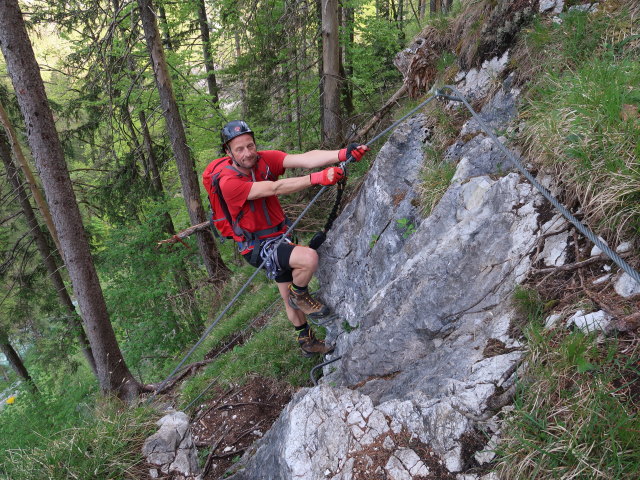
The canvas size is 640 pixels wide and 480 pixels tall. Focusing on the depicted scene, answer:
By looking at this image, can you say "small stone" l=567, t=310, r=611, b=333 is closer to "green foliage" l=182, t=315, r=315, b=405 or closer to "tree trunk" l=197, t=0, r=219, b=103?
"green foliage" l=182, t=315, r=315, b=405

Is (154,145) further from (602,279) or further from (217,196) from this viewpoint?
(602,279)

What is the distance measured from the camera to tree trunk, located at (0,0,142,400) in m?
5.29

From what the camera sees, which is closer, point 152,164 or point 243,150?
point 243,150

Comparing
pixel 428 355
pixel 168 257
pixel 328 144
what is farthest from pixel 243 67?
pixel 428 355

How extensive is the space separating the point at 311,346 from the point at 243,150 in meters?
2.83

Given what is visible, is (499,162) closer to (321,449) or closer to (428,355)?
(428,355)

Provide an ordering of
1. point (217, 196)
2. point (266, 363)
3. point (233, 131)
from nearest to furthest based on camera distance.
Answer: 1. point (233, 131)
2. point (217, 196)
3. point (266, 363)

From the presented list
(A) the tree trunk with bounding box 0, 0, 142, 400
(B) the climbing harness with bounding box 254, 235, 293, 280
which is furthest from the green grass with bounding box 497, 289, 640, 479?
(A) the tree trunk with bounding box 0, 0, 142, 400

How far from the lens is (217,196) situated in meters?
4.46

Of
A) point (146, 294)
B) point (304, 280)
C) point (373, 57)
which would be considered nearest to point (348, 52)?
point (373, 57)

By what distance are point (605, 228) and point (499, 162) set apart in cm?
145

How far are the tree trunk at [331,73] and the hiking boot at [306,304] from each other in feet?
14.9

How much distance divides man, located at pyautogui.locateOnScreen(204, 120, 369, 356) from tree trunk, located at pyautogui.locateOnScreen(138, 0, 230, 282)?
5.05 metres

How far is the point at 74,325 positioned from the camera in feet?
41.2
